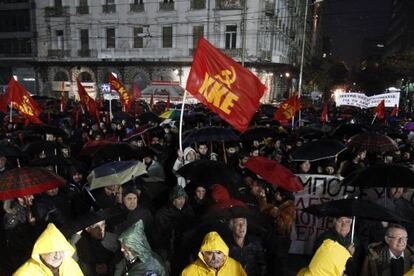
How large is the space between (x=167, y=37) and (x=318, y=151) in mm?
30434

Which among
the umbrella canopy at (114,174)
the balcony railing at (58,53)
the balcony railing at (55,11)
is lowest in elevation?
the umbrella canopy at (114,174)

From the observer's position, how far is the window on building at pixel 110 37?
3631 cm

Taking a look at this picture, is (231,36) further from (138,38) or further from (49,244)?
(49,244)

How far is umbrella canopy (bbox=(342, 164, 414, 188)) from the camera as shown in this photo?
437 cm

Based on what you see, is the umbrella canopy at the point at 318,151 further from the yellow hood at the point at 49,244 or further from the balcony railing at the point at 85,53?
the balcony railing at the point at 85,53

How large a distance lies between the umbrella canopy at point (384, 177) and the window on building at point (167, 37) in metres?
31.7

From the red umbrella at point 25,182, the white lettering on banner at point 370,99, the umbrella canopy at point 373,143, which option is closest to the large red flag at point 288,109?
the white lettering on banner at point 370,99

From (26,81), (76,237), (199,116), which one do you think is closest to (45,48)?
(26,81)

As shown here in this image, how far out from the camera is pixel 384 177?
4.43 metres

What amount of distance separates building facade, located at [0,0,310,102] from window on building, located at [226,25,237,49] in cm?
8

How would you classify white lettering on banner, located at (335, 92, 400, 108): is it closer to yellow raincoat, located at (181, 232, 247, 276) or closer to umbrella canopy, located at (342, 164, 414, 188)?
umbrella canopy, located at (342, 164, 414, 188)

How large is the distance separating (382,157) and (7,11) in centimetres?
4893

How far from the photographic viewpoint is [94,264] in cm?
383

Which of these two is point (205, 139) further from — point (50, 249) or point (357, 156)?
point (50, 249)
